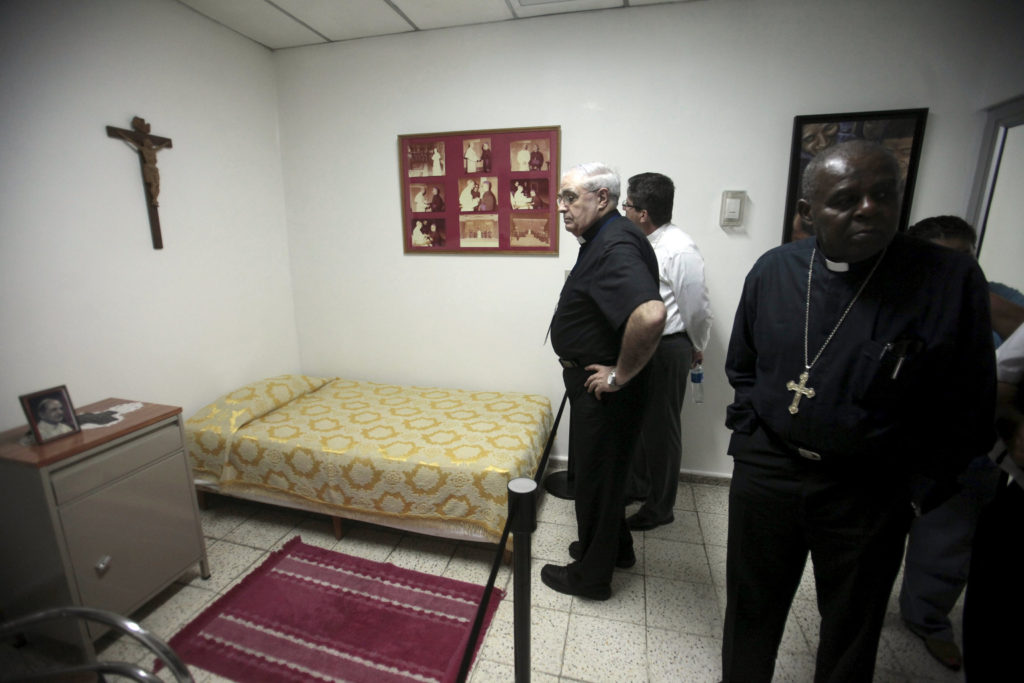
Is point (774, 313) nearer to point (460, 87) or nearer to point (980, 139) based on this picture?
point (980, 139)

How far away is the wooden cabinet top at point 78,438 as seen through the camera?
1.55 metres

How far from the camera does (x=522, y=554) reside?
1.09 meters

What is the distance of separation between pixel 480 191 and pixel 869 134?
2148 mm

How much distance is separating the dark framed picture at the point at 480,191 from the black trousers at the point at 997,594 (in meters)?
2.26

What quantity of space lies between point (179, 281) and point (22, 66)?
108 centimetres

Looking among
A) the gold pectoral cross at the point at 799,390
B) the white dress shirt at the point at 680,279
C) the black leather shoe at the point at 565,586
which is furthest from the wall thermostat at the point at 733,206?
the black leather shoe at the point at 565,586

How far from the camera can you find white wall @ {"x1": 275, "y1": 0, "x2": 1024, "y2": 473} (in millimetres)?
2322

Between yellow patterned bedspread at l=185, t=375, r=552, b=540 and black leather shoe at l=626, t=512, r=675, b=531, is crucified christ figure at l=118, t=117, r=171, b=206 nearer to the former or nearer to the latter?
yellow patterned bedspread at l=185, t=375, r=552, b=540

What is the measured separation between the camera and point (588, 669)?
166cm

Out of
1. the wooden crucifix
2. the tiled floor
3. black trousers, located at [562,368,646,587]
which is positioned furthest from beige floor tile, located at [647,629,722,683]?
the wooden crucifix

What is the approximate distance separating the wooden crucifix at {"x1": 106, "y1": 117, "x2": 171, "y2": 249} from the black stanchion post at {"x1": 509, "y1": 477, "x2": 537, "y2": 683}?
251 cm

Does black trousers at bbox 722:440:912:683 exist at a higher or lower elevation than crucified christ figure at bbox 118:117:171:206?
lower

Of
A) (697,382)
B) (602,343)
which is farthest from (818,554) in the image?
(697,382)

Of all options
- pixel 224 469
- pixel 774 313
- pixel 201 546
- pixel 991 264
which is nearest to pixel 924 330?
pixel 774 313
